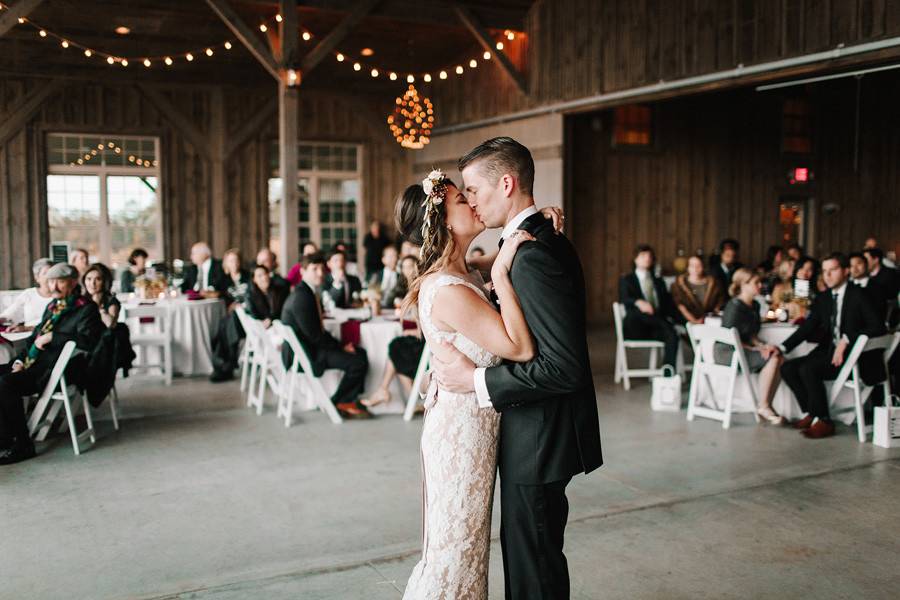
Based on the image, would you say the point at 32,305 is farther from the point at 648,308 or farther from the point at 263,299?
the point at 648,308

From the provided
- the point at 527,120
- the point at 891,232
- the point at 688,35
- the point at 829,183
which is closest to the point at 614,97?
the point at 688,35

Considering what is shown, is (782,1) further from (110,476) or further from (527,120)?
(110,476)

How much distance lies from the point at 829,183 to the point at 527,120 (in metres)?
6.34

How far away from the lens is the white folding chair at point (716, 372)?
6457 mm

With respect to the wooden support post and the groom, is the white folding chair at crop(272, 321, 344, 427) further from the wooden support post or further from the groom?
the groom

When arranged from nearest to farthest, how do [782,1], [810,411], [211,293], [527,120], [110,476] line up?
1. [110,476]
2. [810,411]
3. [782,1]
4. [211,293]
5. [527,120]

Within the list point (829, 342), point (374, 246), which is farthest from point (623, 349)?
point (374, 246)

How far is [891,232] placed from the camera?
52.5ft

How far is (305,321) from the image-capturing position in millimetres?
6660

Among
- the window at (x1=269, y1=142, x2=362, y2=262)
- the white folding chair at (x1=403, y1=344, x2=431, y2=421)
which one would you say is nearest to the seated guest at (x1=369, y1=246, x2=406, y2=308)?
the white folding chair at (x1=403, y1=344, x2=431, y2=421)

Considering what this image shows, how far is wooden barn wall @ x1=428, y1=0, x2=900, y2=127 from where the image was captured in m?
7.79

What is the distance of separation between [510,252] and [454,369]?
1.21 ft

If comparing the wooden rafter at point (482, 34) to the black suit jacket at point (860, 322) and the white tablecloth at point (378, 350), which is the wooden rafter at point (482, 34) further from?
the black suit jacket at point (860, 322)

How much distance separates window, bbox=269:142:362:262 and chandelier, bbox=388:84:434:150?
4.30m
